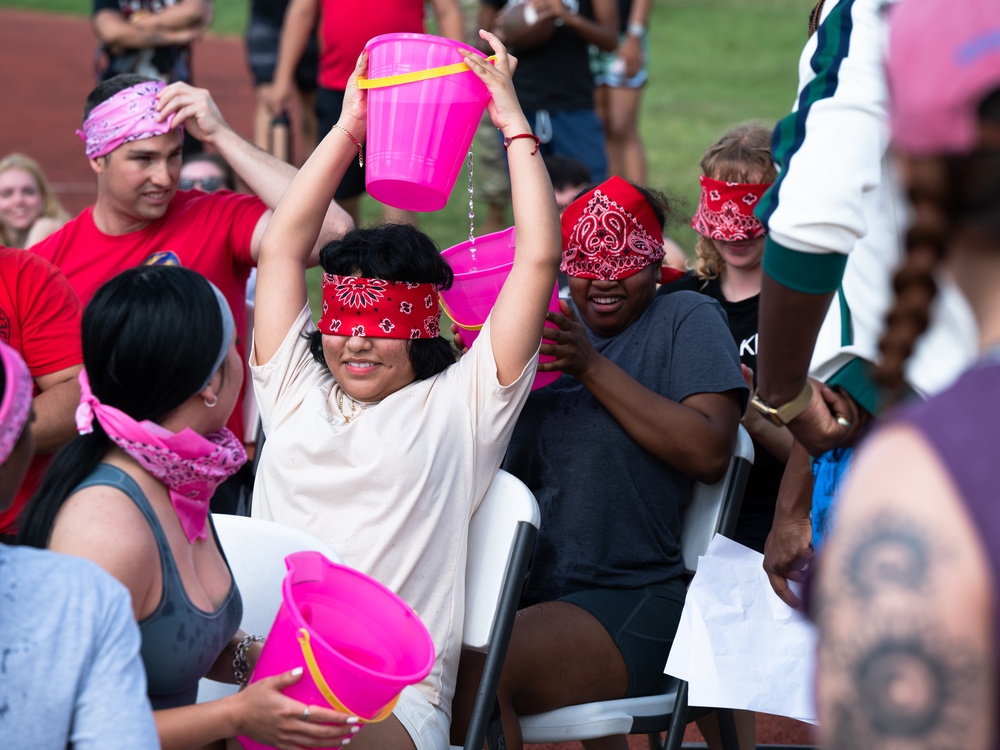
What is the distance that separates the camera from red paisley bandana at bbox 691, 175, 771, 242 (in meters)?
3.63

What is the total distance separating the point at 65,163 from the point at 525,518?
494 inches

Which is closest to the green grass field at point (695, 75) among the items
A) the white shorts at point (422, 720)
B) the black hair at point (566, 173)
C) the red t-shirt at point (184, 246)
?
the black hair at point (566, 173)

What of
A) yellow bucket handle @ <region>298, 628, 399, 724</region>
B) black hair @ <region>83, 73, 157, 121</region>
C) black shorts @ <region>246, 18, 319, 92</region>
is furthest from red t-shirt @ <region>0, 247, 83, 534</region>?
black shorts @ <region>246, 18, 319, 92</region>

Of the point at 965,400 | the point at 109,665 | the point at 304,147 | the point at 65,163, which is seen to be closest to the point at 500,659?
the point at 109,665

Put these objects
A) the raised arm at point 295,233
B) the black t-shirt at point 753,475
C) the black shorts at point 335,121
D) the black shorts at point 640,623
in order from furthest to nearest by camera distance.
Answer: the black shorts at point 335,121 → the black t-shirt at point 753,475 → the raised arm at point 295,233 → the black shorts at point 640,623

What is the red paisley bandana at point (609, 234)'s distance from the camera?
10.6 ft

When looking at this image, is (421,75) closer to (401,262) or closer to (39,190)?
(401,262)

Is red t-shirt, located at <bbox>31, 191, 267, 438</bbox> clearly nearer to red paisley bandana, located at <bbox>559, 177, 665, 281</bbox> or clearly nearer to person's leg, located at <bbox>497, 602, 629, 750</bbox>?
red paisley bandana, located at <bbox>559, 177, 665, 281</bbox>

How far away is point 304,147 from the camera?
10.1 meters

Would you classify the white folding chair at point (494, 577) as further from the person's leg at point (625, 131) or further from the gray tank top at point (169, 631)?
the person's leg at point (625, 131)

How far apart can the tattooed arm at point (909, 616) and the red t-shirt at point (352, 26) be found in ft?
19.5

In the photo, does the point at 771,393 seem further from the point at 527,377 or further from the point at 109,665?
the point at 109,665

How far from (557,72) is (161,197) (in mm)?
3849

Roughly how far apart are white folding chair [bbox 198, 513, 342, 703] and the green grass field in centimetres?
477
